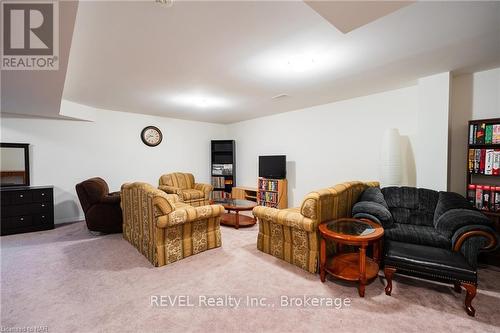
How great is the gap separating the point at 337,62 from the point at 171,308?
2990 millimetres

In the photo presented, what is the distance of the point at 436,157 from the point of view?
3049 mm

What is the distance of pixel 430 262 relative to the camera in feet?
6.26

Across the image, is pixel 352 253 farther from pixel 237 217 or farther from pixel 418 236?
pixel 237 217

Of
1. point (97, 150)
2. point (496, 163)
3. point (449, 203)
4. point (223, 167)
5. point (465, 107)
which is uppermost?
point (465, 107)

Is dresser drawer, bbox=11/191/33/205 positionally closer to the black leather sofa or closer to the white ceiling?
the white ceiling

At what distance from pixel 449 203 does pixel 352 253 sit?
50.0 inches

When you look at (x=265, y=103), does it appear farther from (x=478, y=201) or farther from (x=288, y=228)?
(x=478, y=201)

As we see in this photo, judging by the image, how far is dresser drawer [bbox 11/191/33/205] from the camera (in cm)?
375

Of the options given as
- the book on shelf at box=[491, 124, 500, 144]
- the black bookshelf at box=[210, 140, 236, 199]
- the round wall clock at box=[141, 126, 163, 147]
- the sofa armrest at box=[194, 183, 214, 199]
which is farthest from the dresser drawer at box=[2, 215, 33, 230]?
the book on shelf at box=[491, 124, 500, 144]

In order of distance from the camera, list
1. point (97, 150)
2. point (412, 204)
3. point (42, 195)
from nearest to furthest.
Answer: point (412, 204), point (42, 195), point (97, 150)

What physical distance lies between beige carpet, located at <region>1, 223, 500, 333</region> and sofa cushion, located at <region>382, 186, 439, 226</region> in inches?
30.4

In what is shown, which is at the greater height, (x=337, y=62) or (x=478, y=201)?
(x=337, y=62)

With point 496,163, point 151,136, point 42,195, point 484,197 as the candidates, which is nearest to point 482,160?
point 496,163

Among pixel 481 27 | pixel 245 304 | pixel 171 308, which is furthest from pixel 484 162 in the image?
pixel 171 308
